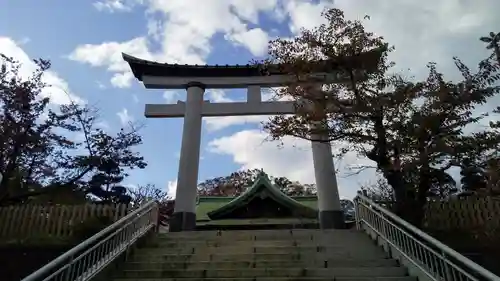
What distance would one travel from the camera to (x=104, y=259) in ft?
20.1

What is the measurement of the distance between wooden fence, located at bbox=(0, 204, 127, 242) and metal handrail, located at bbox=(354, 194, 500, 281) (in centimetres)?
617

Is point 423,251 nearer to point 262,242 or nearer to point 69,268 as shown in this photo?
point 262,242

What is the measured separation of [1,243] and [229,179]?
73.4ft

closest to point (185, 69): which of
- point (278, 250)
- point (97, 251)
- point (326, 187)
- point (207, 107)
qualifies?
point (207, 107)

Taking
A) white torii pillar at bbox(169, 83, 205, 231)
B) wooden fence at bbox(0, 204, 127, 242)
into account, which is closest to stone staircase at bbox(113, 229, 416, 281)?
wooden fence at bbox(0, 204, 127, 242)

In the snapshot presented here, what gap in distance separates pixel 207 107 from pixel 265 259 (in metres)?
7.47

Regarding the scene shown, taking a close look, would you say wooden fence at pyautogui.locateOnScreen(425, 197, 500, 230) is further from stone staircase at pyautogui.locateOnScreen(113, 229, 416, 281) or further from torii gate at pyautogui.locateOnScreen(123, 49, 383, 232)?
torii gate at pyautogui.locateOnScreen(123, 49, 383, 232)

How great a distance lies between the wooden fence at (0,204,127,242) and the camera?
9.96 m

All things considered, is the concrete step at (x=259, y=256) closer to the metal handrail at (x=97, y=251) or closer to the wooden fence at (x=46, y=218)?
the metal handrail at (x=97, y=251)

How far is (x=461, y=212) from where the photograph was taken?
9.07 m

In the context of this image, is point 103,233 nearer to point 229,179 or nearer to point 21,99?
point 21,99

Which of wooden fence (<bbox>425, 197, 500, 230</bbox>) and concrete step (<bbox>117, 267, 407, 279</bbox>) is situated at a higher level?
wooden fence (<bbox>425, 197, 500, 230</bbox>)

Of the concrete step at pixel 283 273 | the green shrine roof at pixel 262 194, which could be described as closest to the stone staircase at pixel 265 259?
the concrete step at pixel 283 273

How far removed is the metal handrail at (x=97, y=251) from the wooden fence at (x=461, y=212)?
6214 millimetres
